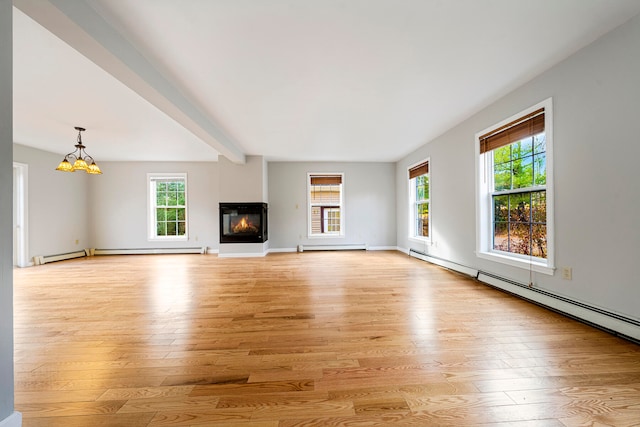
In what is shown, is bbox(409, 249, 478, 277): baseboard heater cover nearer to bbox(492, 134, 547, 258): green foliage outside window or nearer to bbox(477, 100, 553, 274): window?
bbox(477, 100, 553, 274): window

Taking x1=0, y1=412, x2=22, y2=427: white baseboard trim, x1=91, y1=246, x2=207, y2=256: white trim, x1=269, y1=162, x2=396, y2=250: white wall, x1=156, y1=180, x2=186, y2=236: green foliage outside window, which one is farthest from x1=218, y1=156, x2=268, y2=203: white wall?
x1=0, y1=412, x2=22, y2=427: white baseboard trim

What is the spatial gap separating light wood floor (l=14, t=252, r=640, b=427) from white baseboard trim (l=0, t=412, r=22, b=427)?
3.6 inches

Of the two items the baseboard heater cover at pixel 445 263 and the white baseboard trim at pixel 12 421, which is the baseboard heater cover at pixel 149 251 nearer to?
the baseboard heater cover at pixel 445 263

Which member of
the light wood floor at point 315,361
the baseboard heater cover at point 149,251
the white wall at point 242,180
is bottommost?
the light wood floor at point 315,361

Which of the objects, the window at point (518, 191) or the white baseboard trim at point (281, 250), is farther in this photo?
the white baseboard trim at point (281, 250)

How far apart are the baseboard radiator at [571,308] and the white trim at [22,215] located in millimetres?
8253

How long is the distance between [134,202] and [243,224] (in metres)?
3.11

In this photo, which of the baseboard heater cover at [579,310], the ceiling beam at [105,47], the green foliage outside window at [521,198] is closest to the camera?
the ceiling beam at [105,47]

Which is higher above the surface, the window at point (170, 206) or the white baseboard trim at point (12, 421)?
the window at point (170, 206)

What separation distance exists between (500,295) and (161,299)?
13.3ft

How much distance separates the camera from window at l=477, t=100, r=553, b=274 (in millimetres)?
2715

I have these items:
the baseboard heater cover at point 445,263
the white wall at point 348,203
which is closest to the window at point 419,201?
the baseboard heater cover at point 445,263

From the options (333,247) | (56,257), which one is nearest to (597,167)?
(333,247)

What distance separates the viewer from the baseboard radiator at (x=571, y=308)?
196 centimetres
